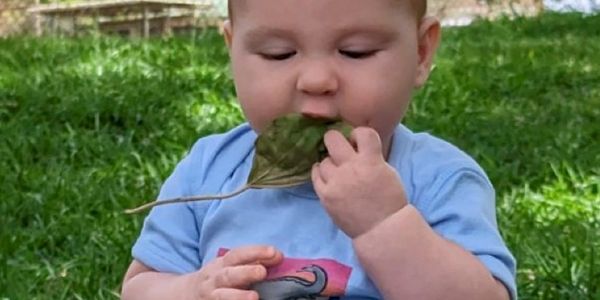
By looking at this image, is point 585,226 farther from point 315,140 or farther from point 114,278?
point 315,140

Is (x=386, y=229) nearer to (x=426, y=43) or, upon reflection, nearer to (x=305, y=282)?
(x=305, y=282)

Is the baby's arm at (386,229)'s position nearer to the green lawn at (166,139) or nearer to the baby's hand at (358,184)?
the baby's hand at (358,184)

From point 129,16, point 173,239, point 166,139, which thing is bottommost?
point 129,16

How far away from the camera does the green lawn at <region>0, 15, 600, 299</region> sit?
2.98m

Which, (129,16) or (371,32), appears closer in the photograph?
(371,32)

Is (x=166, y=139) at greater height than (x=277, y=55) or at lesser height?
lesser

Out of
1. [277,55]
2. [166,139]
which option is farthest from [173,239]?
[166,139]

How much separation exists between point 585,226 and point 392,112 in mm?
1590

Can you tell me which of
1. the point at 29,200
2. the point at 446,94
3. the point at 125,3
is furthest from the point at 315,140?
the point at 125,3

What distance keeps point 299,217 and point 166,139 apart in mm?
2402

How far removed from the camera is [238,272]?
1706 mm

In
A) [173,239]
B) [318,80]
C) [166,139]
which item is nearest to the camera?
[318,80]

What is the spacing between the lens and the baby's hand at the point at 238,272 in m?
1.71

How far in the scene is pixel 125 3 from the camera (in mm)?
10625
